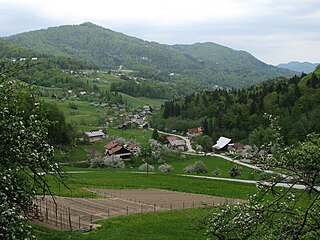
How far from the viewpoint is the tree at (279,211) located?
9.14 metres

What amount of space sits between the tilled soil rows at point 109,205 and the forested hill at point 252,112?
5744 cm

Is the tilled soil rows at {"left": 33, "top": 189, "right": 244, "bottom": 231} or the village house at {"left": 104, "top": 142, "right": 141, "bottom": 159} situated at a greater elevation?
the tilled soil rows at {"left": 33, "top": 189, "right": 244, "bottom": 231}

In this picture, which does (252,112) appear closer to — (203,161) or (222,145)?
(222,145)

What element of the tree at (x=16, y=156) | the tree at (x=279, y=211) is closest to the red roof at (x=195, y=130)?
the tree at (x=16, y=156)

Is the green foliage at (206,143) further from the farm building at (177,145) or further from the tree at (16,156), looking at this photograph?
the tree at (16,156)

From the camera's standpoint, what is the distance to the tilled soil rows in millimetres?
31184

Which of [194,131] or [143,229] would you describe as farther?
[194,131]

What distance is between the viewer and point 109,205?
39.1 metres

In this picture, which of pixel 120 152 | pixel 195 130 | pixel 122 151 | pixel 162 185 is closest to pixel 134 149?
pixel 122 151

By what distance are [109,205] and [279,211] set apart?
31.7m

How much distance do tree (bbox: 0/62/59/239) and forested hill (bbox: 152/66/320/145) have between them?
3552 inches

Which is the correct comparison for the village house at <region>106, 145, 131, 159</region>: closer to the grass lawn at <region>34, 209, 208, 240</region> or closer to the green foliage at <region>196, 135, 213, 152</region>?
the green foliage at <region>196, 135, 213, 152</region>

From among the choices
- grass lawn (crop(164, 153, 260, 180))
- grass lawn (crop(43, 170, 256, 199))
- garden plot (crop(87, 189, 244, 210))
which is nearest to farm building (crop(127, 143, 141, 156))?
grass lawn (crop(164, 153, 260, 180))

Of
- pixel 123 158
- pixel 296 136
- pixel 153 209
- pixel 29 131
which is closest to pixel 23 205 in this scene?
pixel 29 131
